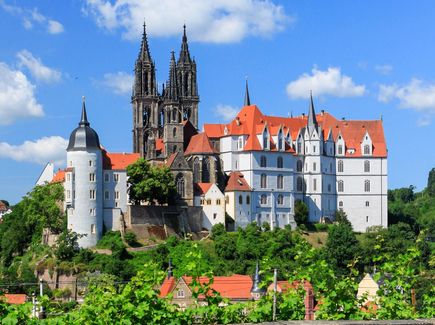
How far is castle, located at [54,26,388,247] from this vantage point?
69500 mm

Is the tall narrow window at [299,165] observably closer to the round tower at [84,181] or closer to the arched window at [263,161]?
the arched window at [263,161]

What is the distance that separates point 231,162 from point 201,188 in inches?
231

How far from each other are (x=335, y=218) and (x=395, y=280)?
66.7 m

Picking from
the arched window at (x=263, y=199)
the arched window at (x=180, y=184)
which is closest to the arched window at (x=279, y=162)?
the arched window at (x=263, y=199)

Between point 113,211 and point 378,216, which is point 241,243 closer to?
point 113,211

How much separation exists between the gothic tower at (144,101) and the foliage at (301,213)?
51.1ft

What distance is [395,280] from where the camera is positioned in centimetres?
1886

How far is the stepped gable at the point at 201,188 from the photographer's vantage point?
76.0m

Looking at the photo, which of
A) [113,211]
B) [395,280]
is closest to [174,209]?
[113,211]

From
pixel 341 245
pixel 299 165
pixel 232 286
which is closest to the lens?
pixel 232 286

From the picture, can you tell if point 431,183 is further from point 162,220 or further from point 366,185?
point 162,220

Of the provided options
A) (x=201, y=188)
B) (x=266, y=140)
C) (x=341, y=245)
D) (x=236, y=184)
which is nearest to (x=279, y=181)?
(x=266, y=140)

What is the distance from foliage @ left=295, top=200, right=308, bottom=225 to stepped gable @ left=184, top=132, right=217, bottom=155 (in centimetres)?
911

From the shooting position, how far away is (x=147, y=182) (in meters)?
72.1
